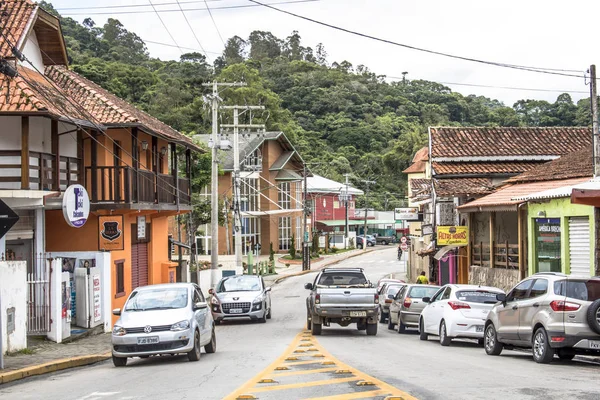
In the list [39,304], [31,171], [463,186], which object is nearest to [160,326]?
[39,304]

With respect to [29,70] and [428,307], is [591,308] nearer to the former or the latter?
[428,307]

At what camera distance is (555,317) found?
15242mm

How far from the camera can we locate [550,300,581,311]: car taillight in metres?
15.1

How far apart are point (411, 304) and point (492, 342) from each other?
25.4 ft

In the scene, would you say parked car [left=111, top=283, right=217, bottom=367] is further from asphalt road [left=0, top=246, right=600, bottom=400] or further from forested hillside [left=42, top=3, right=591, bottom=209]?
forested hillside [left=42, top=3, right=591, bottom=209]

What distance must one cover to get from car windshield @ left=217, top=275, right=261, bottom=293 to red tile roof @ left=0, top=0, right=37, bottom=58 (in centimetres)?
1135

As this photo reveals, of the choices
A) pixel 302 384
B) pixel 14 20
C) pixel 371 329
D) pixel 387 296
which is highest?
pixel 14 20

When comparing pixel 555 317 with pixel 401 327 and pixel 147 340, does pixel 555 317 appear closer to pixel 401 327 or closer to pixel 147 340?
pixel 147 340

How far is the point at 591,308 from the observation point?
14.8 m

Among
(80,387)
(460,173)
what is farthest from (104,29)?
(80,387)

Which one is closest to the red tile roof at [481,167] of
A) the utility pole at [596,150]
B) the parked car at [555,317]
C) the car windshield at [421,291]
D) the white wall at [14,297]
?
the car windshield at [421,291]

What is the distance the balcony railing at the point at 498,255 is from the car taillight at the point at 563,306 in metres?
14.9

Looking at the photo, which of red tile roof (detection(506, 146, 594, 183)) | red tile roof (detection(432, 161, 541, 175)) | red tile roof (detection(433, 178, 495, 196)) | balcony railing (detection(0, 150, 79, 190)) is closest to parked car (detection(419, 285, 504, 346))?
red tile roof (detection(506, 146, 594, 183))

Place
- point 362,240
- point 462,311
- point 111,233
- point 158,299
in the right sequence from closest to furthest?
point 158,299, point 462,311, point 111,233, point 362,240
